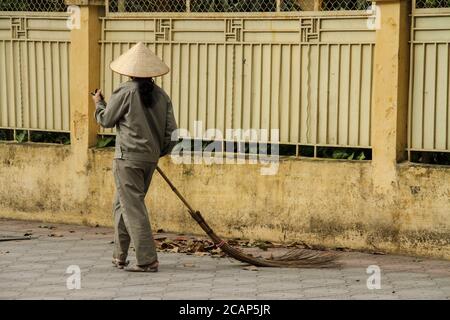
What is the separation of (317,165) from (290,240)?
796 mm

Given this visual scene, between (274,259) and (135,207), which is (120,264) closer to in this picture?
(135,207)

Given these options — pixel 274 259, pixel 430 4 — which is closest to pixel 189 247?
pixel 274 259

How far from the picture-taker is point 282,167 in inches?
487

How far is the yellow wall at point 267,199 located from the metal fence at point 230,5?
1562mm

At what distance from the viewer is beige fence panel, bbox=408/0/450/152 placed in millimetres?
11562

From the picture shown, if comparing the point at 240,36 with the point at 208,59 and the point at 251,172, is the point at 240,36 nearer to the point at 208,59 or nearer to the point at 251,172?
the point at 208,59

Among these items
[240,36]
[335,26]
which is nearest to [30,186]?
[240,36]

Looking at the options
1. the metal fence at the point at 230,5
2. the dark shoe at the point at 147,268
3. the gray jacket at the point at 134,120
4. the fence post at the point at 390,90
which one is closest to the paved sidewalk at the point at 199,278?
the dark shoe at the point at 147,268

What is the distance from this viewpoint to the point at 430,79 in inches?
460

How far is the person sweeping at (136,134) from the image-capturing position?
10.5 metres

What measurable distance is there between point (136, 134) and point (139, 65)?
585mm

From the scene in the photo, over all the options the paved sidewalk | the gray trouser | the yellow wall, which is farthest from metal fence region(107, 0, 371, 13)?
the gray trouser

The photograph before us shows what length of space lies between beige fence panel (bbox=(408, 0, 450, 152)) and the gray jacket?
101 inches

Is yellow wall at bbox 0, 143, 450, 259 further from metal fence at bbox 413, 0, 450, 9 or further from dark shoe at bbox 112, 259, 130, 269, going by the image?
dark shoe at bbox 112, 259, 130, 269
